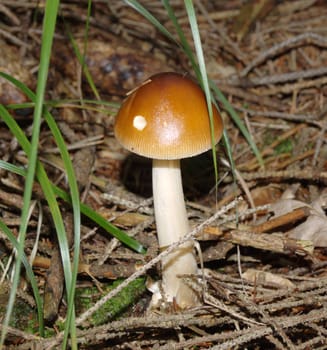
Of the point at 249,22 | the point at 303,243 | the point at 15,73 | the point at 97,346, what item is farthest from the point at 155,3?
the point at 97,346

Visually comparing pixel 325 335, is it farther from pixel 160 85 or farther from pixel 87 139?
pixel 87 139

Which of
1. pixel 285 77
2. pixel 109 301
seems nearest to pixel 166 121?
pixel 109 301

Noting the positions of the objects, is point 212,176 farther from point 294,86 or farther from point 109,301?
point 109,301

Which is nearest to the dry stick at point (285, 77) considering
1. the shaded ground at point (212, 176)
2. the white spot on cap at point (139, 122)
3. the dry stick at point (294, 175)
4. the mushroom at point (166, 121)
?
the shaded ground at point (212, 176)

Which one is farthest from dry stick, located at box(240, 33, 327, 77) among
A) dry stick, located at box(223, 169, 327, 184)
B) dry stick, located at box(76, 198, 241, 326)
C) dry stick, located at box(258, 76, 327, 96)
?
dry stick, located at box(76, 198, 241, 326)

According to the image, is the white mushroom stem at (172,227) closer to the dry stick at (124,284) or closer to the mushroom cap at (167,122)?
the mushroom cap at (167,122)
